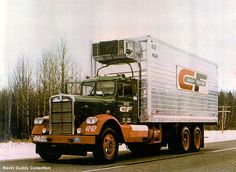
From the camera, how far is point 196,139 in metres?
18.2

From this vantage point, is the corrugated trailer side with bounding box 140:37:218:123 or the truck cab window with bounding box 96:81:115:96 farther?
the corrugated trailer side with bounding box 140:37:218:123

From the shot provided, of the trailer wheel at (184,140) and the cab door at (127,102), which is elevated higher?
the cab door at (127,102)

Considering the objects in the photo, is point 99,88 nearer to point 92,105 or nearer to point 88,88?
point 88,88

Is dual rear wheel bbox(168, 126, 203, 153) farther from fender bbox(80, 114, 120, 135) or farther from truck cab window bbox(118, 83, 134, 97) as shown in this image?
fender bbox(80, 114, 120, 135)

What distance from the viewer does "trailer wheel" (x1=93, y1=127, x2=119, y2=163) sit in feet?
38.3

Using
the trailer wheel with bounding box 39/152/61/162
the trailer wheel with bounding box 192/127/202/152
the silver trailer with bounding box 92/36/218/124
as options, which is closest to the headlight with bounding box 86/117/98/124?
the trailer wheel with bounding box 39/152/61/162

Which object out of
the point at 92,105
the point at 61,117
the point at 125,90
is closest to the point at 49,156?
the point at 61,117

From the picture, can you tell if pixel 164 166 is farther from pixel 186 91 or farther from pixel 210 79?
pixel 210 79

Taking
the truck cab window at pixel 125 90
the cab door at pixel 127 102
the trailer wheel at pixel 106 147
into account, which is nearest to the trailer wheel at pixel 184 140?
the cab door at pixel 127 102

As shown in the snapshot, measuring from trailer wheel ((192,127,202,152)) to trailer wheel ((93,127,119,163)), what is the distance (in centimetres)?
629

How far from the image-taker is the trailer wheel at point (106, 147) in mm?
11680

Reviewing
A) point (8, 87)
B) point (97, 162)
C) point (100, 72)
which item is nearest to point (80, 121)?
point (97, 162)

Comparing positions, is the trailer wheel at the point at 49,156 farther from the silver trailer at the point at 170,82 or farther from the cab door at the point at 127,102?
the silver trailer at the point at 170,82

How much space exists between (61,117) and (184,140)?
21.6 feet
